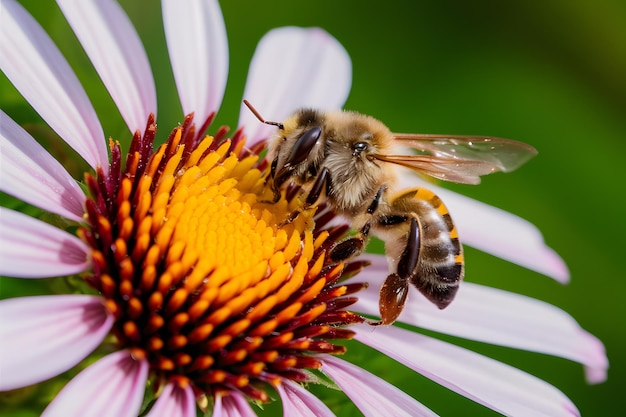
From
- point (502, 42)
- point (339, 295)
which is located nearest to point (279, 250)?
point (339, 295)

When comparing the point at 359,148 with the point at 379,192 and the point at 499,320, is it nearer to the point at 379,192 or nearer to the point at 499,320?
the point at 379,192

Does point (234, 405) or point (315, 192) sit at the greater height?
point (315, 192)

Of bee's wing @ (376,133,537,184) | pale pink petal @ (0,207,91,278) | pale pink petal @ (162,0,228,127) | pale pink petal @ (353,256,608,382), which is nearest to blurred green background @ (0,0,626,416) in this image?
pale pink petal @ (162,0,228,127)

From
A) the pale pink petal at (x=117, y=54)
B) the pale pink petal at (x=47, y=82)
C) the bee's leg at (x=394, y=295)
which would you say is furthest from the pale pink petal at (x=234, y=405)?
the pale pink petal at (x=117, y=54)

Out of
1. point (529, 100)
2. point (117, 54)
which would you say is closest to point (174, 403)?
point (117, 54)

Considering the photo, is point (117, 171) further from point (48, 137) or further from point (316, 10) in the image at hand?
point (316, 10)

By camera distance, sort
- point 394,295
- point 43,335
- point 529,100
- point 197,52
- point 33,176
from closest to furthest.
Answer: point 43,335, point 33,176, point 394,295, point 197,52, point 529,100

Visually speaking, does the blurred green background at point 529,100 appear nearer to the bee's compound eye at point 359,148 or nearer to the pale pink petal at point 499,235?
the pale pink petal at point 499,235
